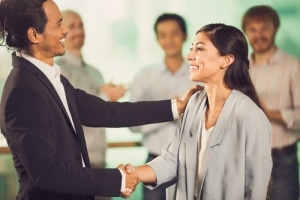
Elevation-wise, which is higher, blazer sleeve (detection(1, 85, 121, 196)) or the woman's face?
the woman's face

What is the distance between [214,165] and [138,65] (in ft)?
5.59

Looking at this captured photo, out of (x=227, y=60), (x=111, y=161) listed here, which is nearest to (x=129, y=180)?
(x=227, y=60)

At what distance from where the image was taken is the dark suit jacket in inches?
90.9

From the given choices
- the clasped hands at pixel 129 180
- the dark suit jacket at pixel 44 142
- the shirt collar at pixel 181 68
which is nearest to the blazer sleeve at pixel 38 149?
the dark suit jacket at pixel 44 142

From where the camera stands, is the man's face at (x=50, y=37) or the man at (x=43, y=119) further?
the man's face at (x=50, y=37)

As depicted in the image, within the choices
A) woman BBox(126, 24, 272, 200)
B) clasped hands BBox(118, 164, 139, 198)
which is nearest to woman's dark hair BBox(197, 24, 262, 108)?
woman BBox(126, 24, 272, 200)

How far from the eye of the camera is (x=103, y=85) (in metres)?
4.06

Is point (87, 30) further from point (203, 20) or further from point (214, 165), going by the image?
point (214, 165)

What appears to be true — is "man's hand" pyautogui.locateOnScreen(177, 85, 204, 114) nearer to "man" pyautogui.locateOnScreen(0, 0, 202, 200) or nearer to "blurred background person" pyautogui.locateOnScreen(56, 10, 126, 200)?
"man" pyautogui.locateOnScreen(0, 0, 202, 200)

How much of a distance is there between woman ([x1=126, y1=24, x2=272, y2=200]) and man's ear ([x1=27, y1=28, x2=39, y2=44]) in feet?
2.16

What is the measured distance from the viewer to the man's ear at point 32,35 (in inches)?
98.4

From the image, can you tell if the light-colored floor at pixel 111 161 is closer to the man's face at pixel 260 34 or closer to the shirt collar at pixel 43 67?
the man's face at pixel 260 34

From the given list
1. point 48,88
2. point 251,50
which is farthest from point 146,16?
point 48,88

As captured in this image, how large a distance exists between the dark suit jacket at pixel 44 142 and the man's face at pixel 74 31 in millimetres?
1385
